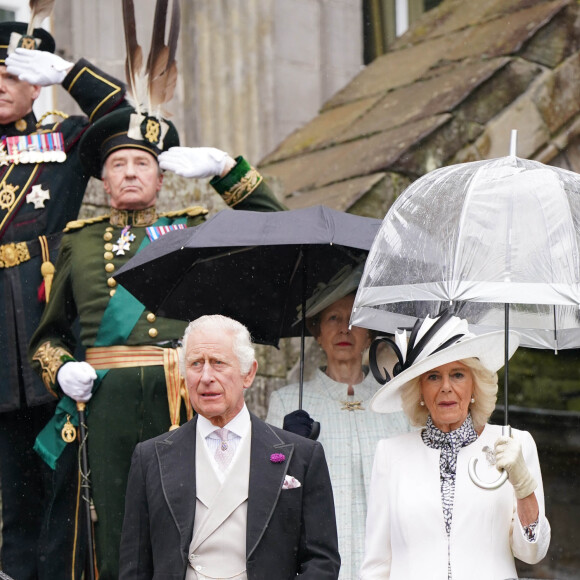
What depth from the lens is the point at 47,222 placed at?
6359mm

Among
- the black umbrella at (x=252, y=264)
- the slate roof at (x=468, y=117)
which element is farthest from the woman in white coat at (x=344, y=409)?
the slate roof at (x=468, y=117)

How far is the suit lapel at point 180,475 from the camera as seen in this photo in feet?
14.7

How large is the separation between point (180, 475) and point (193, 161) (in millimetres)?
1792

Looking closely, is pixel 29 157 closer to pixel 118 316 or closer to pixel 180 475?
pixel 118 316

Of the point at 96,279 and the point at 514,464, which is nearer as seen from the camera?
the point at 514,464

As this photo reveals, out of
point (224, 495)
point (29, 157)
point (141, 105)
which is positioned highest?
point (141, 105)

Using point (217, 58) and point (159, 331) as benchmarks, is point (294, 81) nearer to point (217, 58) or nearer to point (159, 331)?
point (217, 58)

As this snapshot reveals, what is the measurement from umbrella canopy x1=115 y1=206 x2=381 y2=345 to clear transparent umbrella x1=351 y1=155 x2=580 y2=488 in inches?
21.5

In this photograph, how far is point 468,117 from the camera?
7555mm

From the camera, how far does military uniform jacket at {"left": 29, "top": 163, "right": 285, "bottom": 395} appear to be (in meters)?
5.89

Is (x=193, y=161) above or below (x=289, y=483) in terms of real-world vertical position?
above

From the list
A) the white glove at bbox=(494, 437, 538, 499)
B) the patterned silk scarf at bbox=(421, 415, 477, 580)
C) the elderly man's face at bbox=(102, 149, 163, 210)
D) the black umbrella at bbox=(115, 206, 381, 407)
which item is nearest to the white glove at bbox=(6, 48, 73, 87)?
the elderly man's face at bbox=(102, 149, 163, 210)

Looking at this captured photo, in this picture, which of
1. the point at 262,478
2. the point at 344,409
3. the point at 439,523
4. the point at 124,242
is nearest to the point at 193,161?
the point at 124,242

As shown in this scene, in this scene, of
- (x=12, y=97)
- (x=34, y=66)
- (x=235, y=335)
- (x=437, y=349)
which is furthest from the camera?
(x=12, y=97)
